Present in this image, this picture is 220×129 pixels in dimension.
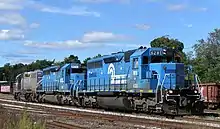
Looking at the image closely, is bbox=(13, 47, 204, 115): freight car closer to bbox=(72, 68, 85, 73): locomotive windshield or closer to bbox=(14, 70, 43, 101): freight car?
bbox=(72, 68, 85, 73): locomotive windshield

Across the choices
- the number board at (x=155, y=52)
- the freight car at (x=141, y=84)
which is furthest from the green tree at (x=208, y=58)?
the number board at (x=155, y=52)

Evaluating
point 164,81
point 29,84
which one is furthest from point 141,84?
point 29,84

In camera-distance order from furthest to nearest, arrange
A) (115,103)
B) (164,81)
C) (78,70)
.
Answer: (78,70)
(115,103)
(164,81)

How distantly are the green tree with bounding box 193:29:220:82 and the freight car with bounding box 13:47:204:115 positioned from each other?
25094 millimetres

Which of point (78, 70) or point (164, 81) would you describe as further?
point (78, 70)

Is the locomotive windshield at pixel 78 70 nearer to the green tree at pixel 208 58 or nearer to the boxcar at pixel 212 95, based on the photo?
the boxcar at pixel 212 95

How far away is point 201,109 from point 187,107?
30.2 inches

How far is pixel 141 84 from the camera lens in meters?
21.8

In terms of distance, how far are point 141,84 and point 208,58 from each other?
38623 millimetres

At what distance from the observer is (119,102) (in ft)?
77.3

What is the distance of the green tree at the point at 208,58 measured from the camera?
2009 inches

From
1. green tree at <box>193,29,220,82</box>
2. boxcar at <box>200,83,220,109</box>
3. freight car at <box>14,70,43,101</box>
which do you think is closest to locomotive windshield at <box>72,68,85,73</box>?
freight car at <box>14,70,43,101</box>

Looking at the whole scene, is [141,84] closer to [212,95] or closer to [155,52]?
[155,52]

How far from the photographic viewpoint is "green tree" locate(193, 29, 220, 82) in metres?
51.0
